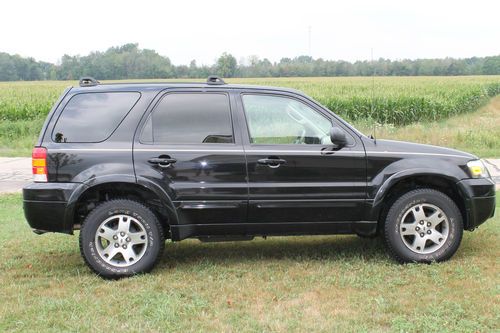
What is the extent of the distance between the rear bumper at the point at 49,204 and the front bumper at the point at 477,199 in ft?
11.3

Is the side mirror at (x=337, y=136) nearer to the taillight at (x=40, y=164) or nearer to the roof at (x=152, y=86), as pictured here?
the roof at (x=152, y=86)

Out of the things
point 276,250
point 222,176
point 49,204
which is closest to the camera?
point 49,204

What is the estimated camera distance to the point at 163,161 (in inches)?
202

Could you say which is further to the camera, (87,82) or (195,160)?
(87,82)

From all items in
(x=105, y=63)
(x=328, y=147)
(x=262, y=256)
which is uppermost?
(x=105, y=63)

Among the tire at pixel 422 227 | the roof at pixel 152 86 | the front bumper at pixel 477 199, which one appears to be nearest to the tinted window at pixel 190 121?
the roof at pixel 152 86

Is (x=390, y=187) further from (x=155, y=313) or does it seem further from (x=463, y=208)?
(x=155, y=313)

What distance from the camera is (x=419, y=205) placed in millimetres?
5379

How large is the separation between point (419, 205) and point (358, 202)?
21.9 inches

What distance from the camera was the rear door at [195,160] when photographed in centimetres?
515

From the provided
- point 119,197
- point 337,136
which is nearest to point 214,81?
point 337,136

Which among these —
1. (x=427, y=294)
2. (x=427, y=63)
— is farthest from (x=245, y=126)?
(x=427, y=63)

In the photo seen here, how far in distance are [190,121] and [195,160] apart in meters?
0.38

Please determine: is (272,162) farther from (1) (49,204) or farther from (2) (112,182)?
(1) (49,204)
